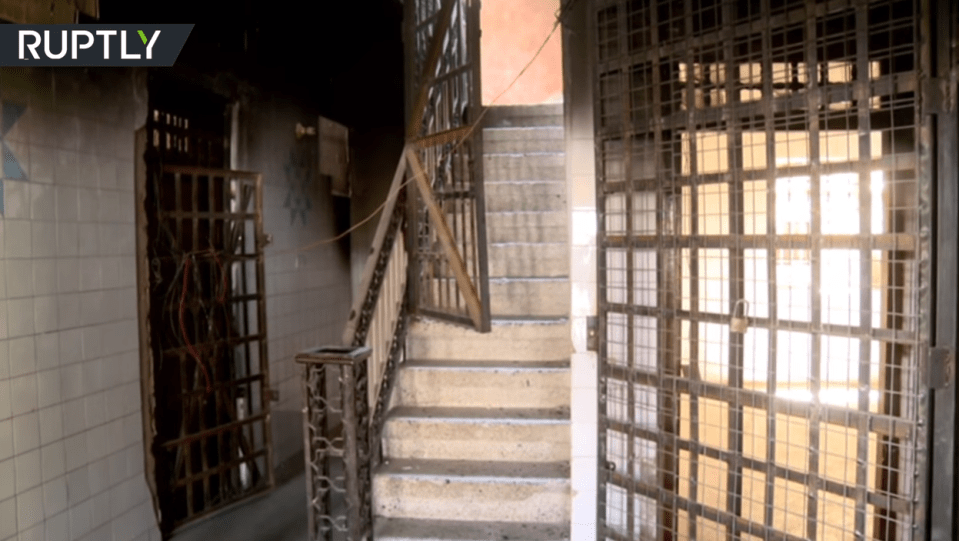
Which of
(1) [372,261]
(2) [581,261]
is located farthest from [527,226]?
(2) [581,261]

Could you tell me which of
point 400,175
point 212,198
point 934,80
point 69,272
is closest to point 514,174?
point 400,175

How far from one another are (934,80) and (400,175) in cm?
318

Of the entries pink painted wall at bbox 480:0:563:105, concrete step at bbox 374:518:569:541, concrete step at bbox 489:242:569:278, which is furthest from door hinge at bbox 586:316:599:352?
pink painted wall at bbox 480:0:563:105

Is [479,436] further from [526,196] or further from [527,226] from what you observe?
[526,196]

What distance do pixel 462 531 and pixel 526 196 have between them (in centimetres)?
301

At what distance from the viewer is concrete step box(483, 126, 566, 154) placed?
20.6 feet

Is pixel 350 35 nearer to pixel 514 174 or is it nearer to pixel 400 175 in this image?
pixel 514 174

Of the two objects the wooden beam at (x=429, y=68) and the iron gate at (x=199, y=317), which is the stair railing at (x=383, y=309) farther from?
the iron gate at (x=199, y=317)

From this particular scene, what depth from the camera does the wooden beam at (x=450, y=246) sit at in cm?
438

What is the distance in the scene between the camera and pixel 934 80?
2.08 meters

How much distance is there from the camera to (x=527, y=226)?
552 cm

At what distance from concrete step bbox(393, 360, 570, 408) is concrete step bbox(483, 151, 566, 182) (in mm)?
2163

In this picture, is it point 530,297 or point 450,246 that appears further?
point 530,297

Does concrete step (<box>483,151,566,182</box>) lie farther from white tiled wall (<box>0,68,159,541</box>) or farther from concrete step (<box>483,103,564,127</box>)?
white tiled wall (<box>0,68,159,541</box>)
